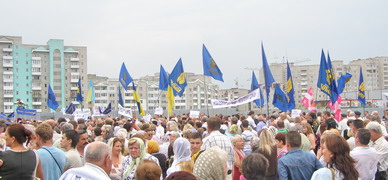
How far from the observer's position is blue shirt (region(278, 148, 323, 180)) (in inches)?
239

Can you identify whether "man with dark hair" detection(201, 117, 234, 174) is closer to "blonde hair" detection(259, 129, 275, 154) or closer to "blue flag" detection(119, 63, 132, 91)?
"blonde hair" detection(259, 129, 275, 154)

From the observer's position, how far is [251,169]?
16.2 ft

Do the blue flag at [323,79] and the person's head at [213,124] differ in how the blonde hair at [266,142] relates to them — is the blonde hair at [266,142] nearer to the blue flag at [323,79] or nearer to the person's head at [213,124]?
the person's head at [213,124]

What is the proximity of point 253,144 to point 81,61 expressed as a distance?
105098 millimetres

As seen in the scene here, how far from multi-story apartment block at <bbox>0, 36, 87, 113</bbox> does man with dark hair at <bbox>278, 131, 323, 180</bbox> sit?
10219cm

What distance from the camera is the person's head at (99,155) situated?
185 inches

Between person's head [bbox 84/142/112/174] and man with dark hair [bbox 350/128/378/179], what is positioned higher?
person's head [bbox 84/142/112/174]

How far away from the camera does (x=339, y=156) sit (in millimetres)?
5527

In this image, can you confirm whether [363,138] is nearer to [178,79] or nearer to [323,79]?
[323,79]

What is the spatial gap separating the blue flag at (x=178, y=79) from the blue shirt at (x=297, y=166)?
1829 cm

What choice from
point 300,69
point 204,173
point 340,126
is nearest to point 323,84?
point 340,126

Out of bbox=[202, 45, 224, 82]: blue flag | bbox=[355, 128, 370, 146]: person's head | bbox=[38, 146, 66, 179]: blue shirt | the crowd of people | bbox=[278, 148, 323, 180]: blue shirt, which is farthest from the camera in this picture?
bbox=[202, 45, 224, 82]: blue flag

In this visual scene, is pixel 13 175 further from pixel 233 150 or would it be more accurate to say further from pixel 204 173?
pixel 233 150

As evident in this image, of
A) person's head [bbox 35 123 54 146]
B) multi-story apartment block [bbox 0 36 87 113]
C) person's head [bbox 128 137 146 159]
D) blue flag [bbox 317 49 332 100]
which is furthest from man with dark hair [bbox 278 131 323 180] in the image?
multi-story apartment block [bbox 0 36 87 113]
